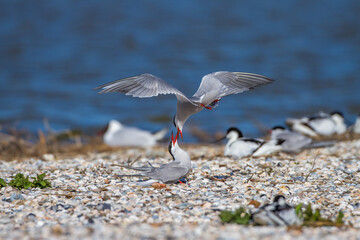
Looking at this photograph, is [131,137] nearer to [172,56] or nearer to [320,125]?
[320,125]

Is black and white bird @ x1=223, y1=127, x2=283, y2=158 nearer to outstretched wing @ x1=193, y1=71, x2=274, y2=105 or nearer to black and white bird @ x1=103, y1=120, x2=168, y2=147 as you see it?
outstretched wing @ x1=193, y1=71, x2=274, y2=105

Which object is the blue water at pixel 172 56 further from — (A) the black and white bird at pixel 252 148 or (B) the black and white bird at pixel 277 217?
(B) the black and white bird at pixel 277 217

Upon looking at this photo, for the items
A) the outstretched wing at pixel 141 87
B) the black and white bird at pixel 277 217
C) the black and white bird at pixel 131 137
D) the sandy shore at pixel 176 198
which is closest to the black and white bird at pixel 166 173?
the sandy shore at pixel 176 198

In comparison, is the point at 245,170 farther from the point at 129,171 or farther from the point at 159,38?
the point at 159,38

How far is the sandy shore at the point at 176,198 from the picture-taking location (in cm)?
339

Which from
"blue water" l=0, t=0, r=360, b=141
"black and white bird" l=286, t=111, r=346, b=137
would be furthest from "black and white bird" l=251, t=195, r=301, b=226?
"blue water" l=0, t=0, r=360, b=141

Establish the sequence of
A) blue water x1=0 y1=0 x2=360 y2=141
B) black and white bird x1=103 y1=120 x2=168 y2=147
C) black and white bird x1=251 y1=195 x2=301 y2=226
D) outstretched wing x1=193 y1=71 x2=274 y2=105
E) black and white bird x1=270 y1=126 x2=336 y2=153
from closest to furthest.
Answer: black and white bird x1=251 y1=195 x2=301 y2=226, outstretched wing x1=193 y1=71 x2=274 y2=105, black and white bird x1=270 y1=126 x2=336 y2=153, black and white bird x1=103 y1=120 x2=168 y2=147, blue water x1=0 y1=0 x2=360 y2=141

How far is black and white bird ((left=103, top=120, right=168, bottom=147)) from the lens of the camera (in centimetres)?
870

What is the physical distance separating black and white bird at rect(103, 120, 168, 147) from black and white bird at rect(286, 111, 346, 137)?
7.73 ft

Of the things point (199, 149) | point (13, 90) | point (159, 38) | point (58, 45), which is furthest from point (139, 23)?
point (199, 149)

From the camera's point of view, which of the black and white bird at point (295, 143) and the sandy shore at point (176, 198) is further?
the black and white bird at point (295, 143)

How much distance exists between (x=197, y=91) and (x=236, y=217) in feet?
5.56

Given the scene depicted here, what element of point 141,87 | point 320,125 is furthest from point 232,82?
point 320,125

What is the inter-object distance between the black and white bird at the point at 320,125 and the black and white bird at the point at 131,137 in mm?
2356
